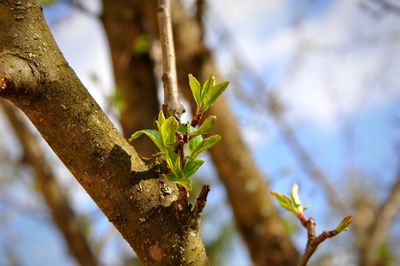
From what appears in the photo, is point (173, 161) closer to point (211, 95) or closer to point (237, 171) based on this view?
point (211, 95)

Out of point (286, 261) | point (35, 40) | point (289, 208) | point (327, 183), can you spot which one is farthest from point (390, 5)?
point (327, 183)

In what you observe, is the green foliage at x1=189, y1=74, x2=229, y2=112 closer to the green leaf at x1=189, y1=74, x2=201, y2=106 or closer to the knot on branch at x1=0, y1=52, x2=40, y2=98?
the green leaf at x1=189, y1=74, x2=201, y2=106

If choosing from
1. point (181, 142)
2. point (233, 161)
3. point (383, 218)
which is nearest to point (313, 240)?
point (181, 142)

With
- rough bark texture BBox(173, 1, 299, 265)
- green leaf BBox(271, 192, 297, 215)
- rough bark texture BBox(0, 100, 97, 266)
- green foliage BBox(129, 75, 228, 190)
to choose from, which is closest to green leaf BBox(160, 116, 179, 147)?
green foliage BBox(129, 75, 228, 190)

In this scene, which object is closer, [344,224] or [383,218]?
[344,224]

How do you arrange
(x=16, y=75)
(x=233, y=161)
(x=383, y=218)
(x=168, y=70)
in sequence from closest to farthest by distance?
(x=16, y=75), (x=168, y=70), (x=233, y=161), (x=383, y=218)

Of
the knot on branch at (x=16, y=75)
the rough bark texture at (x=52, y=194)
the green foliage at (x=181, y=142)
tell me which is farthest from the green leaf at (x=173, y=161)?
the rough bark texture at (x=52, y=194)

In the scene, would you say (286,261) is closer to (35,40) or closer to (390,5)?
(390,5)
